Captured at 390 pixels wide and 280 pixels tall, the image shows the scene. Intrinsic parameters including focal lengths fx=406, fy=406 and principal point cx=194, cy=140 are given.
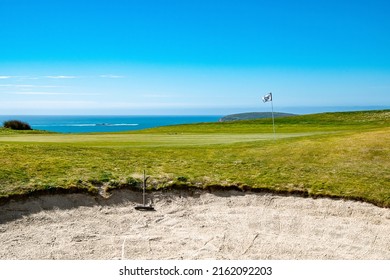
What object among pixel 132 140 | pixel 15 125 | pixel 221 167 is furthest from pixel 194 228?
pixel 15 125

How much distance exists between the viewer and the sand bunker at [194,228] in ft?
26.2

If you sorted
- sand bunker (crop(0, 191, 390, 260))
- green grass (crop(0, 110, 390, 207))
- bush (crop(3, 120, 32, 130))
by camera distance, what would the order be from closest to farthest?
sand bunker (crop(0, 191, 390, 260)) → green grass (crop(0, 110, 390, 207)) → bush (crop(3, 120, 32, 130))

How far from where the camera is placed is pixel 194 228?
359 inches

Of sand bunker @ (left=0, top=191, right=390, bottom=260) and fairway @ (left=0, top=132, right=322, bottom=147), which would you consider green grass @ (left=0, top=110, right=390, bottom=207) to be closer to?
sand bunker @ (left=0, top=191, right=390, bottom=260)

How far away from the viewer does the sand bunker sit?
800 cm

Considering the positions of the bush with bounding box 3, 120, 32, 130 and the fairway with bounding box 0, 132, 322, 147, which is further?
the bush with bounding box 3, 120, 32, 130

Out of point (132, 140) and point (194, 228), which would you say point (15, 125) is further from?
point (194, 228)

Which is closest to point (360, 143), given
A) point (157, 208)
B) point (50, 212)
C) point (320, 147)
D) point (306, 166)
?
point (320, 147)

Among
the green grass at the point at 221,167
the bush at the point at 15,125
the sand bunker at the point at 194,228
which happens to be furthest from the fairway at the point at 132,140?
the bush at the point at 15,125

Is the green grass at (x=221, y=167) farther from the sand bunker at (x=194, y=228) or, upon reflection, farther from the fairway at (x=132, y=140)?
the fairway at (x=132, y=140)

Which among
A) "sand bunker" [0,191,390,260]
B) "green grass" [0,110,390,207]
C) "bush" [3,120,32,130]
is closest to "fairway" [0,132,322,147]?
"green grass" [0,110,390,207]
